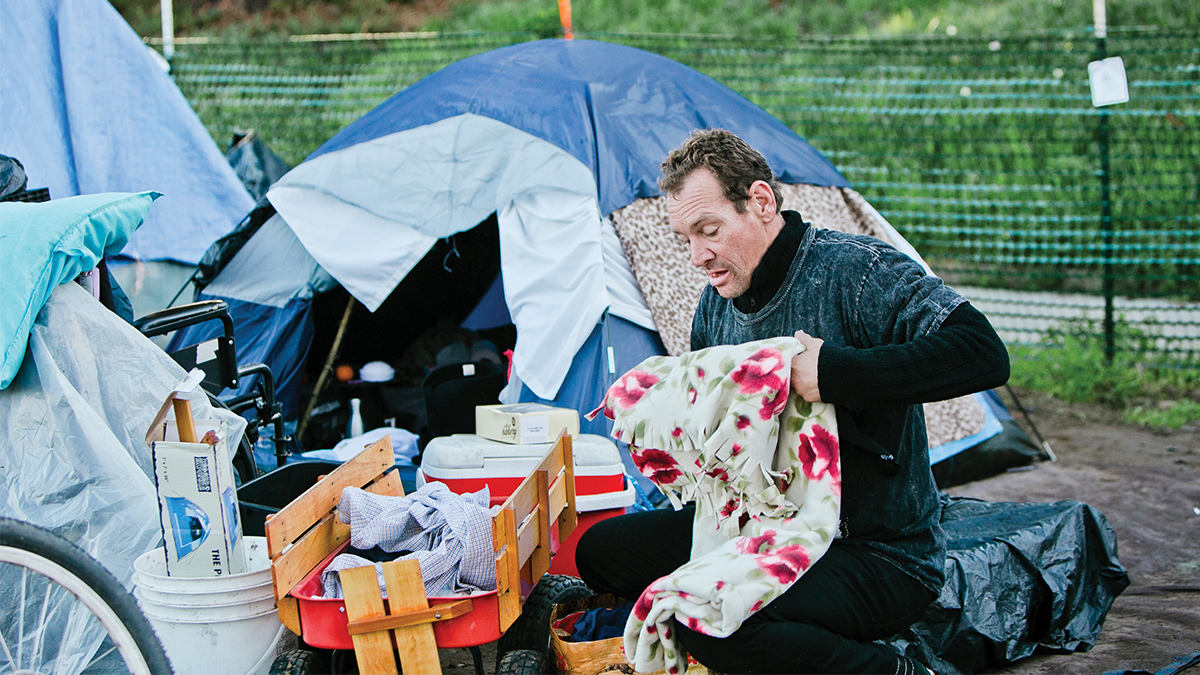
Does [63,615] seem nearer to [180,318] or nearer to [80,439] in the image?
[80,439]

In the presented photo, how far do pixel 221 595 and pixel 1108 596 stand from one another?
8.44 ft

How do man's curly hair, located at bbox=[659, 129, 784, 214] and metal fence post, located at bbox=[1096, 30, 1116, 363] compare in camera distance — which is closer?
man's curly hair, located at bbox=[659, 129, 784, 214]

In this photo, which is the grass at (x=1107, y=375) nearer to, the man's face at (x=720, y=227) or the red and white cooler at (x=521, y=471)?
the red and white cooler at (x=521, y=471)

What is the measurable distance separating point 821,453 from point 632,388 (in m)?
0.41

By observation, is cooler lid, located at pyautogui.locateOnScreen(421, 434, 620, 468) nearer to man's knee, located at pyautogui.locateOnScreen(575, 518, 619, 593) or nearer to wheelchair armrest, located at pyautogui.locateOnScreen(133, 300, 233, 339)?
man's knee, located at pyautogui.locateOnScreen(575, 518, 619, 593)

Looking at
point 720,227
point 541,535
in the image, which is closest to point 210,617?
point 541,535

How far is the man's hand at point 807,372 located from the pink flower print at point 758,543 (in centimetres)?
28

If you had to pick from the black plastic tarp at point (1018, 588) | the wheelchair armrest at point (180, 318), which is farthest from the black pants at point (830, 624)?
the wheelchair armrest at point (180, 318)

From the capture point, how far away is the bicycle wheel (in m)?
1.86

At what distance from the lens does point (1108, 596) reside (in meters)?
2.93

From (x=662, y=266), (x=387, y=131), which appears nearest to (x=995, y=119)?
(x=662, y=266)

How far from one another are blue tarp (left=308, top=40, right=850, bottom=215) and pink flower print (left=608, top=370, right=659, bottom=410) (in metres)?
1.86

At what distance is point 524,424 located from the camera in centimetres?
286

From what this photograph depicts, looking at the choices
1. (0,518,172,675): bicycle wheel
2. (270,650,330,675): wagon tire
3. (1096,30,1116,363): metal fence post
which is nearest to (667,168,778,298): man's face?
(270,650,330,675): wagon tire
